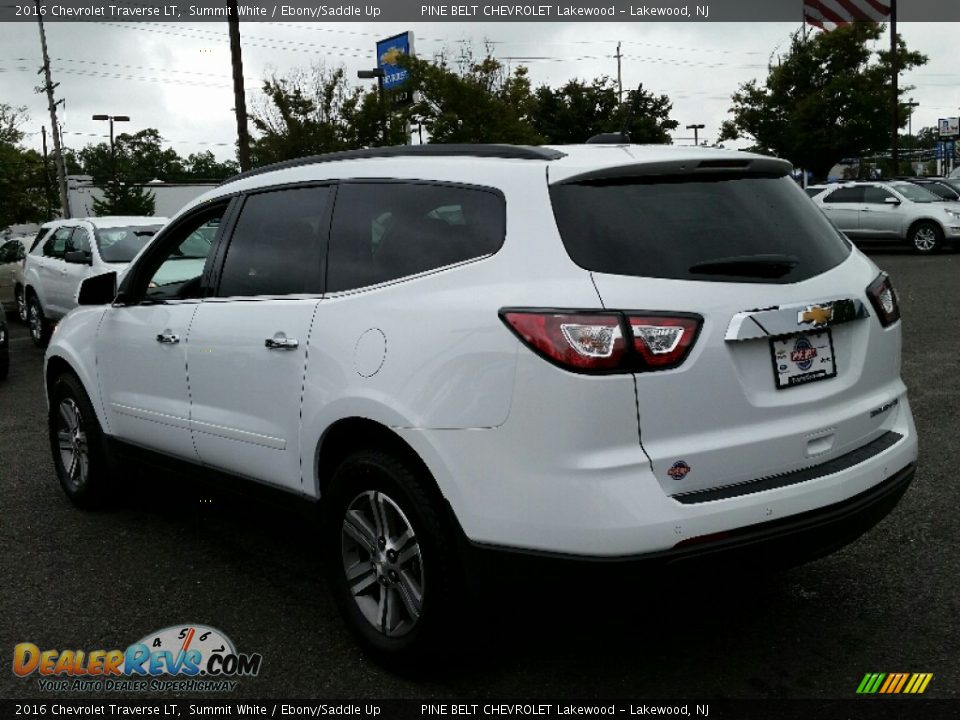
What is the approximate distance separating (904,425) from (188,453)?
117 inches

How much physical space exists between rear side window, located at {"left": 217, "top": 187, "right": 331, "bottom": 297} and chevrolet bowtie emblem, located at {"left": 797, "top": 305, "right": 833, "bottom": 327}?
5.58 ft

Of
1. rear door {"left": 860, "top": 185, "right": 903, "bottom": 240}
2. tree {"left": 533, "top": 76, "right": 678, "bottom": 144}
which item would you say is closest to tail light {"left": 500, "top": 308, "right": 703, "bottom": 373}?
rear door {"left": 860, "top": 185, "right": 903, "bottom": 240}

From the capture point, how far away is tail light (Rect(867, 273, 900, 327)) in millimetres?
3543

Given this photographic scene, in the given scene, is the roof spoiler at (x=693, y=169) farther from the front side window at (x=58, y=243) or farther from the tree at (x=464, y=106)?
the tree at (x=464, y=106)

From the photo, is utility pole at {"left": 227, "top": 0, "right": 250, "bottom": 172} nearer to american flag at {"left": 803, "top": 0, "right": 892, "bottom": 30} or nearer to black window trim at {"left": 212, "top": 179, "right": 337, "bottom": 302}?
black window trim at {"left": 212, "top": 179, "right": 337, "bottom": 302}

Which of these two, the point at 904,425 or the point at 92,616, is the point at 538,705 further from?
the point at 92,616

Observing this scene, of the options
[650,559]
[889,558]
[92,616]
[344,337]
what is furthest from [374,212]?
[889,558]

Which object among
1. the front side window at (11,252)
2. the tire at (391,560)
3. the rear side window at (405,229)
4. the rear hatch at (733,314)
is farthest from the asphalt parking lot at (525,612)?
the front side window at (11,252)

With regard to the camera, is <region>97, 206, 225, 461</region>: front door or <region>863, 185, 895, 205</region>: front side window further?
<region>863, 185, 895, 205</region>: front side window

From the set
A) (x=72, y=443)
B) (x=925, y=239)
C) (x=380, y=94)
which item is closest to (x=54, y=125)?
(x=380, y=94)

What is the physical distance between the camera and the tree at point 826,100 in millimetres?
37969

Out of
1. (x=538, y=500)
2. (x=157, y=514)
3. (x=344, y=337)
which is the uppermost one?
(x=344, y=337)

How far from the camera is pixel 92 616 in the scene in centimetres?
415

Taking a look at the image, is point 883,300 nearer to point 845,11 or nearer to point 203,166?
point 845,11
